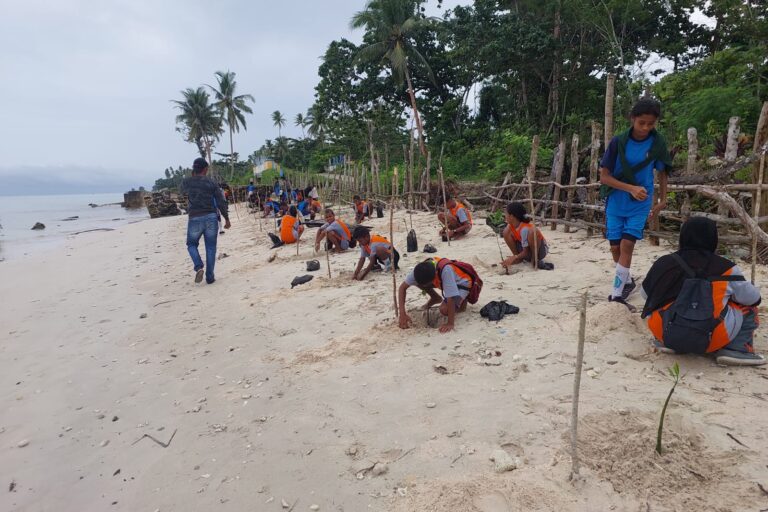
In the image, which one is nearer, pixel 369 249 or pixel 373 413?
pixel 373 413

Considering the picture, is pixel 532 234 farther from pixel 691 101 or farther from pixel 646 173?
pixel 691 101

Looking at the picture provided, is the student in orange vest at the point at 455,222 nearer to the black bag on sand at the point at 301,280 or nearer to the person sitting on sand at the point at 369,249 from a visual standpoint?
the person sitting on sand at the point at 369,249

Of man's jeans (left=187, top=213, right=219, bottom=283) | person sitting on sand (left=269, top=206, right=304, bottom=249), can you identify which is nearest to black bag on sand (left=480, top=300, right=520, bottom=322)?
man's jeans (left=187, top=213, right=219, bottom=283)

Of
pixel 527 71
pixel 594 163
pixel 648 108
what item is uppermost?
pixel 527 71

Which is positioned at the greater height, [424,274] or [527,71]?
[527,71]

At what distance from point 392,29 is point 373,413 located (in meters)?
20.1

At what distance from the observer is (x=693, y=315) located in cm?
229

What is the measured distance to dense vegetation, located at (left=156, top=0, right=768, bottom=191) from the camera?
992 cm

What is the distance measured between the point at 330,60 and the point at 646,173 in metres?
22.5

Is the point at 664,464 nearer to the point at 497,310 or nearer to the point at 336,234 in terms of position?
the point at 497,310

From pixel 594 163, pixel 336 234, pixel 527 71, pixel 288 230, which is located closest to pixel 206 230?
pixel 336 234

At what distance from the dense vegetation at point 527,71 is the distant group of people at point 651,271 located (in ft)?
20.2

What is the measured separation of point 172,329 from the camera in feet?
14.9

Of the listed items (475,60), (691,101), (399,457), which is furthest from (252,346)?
(475,60)
